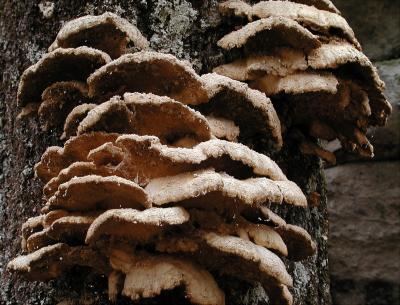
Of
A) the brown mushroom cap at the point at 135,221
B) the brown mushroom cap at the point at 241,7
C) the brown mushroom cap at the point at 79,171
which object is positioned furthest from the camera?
the brown mushroom cap at the point at 241,7

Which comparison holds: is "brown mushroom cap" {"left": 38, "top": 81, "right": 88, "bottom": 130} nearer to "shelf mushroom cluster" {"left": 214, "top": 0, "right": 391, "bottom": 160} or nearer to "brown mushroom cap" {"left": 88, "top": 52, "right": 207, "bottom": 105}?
"brown mushroom cap" {"left": 88, "top": 52, "right": 207, "bottom": 105}

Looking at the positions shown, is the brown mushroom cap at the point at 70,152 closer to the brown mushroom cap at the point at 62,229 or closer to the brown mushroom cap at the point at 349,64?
the brown mushroom cap at the point at 62,229

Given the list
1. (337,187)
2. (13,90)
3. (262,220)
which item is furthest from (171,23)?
(337,187)

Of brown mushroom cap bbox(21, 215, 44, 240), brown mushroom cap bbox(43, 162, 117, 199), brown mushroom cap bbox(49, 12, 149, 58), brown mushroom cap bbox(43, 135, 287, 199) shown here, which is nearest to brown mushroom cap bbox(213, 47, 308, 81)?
brown mushroom cap bbox(49, 12, 149, 58)

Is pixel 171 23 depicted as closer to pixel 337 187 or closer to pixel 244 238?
pixel 244 238

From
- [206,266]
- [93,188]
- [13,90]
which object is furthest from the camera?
[13,90]

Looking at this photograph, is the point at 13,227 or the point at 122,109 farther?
the point at 13,227

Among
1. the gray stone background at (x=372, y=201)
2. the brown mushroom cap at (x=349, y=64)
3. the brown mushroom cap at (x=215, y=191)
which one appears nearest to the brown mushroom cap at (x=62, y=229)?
the brown mushroom cap at (x=215, y=191)

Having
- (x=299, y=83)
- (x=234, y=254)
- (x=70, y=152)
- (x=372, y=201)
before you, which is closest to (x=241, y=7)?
(x=299, y=83)
